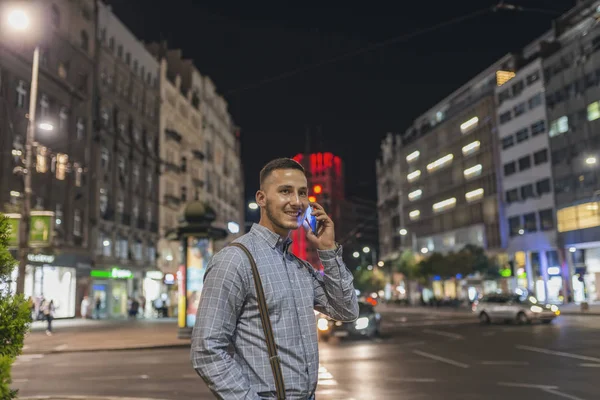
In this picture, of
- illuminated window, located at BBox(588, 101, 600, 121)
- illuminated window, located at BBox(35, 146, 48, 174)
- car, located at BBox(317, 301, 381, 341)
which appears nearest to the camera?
car, located at BBox(317, 301, 381, 341)

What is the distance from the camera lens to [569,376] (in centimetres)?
1151

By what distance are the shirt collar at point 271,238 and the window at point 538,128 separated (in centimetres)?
6362

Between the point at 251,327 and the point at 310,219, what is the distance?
71cm

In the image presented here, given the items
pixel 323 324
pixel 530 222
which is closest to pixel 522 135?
pixel 530 222

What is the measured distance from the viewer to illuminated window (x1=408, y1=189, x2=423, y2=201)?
93625 mm

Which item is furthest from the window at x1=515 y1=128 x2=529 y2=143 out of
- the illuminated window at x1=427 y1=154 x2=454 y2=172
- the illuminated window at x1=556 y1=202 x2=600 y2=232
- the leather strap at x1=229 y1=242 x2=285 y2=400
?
the leather strap at x1=229 y1=242 x2=285 y2=400

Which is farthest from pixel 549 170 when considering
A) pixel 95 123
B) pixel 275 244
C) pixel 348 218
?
pixel 348 218

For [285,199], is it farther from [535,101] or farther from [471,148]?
[471,148]

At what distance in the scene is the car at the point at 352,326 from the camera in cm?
2248

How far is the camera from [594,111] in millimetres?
53469

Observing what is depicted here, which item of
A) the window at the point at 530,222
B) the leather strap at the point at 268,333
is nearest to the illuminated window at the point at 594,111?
the window at the point at 530,222

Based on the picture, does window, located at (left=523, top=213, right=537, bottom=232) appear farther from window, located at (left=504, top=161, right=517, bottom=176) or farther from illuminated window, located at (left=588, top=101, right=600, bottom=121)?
illuminated window, located at (left=588, top=101, right=600, bottom=121)

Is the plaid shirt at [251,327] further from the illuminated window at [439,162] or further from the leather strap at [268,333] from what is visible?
the illuminated window at [439,162]

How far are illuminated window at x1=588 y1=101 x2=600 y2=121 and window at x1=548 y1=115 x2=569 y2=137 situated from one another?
334cm
